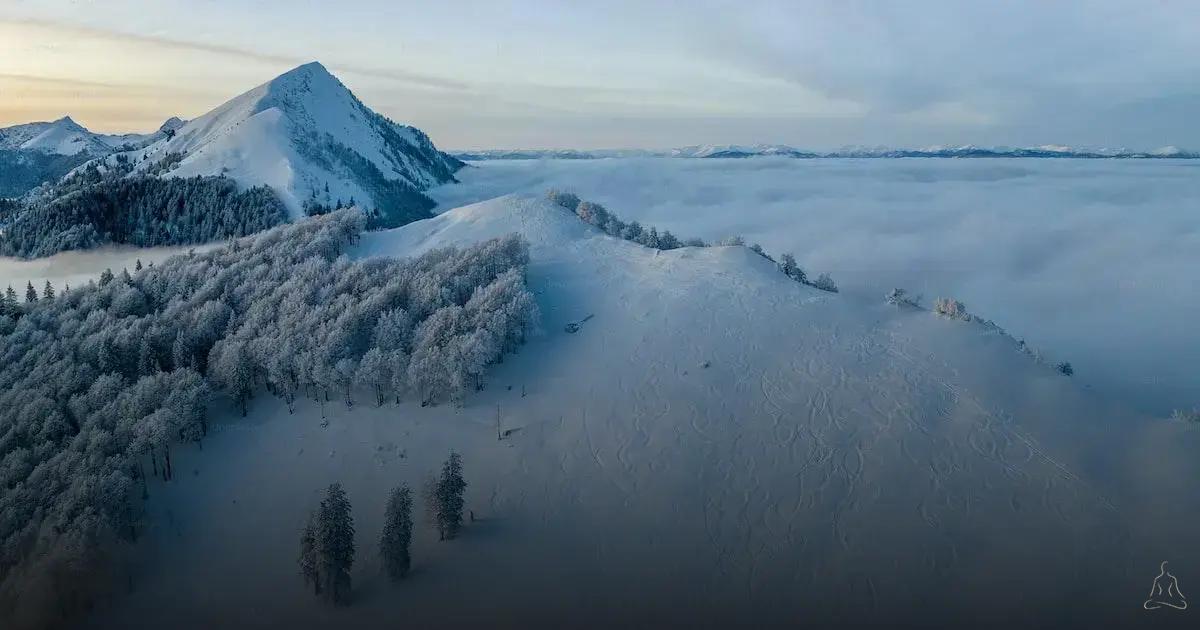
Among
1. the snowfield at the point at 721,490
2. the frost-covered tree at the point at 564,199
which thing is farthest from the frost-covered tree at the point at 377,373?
the frost-covered tree at the point at 564,199

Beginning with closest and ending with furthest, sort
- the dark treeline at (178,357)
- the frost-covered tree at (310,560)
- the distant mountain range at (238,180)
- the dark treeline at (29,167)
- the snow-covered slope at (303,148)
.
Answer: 1. the frost-covered tree at (310,560)
2. the dark treeline at (178,357)
3. the distant mountain range at (238,180)
4. the snow-covered slope at (303,148)
5. the dark treeline at (29,167)

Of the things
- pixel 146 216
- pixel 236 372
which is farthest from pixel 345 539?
pixel 146 216

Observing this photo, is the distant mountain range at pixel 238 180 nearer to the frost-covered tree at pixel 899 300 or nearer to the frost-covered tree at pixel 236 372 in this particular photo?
the frost-covered tree at pixel 236 372

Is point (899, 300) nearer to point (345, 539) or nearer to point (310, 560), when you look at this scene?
point (345, 539)

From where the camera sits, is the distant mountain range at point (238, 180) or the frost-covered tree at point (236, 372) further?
the distant mountain range at point (238, 180)

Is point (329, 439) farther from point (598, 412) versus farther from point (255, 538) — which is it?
point (598, 412)

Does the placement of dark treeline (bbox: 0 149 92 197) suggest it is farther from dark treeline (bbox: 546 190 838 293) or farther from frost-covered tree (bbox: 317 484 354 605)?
frost-covered tree (bbox: 317 484 354 605)
